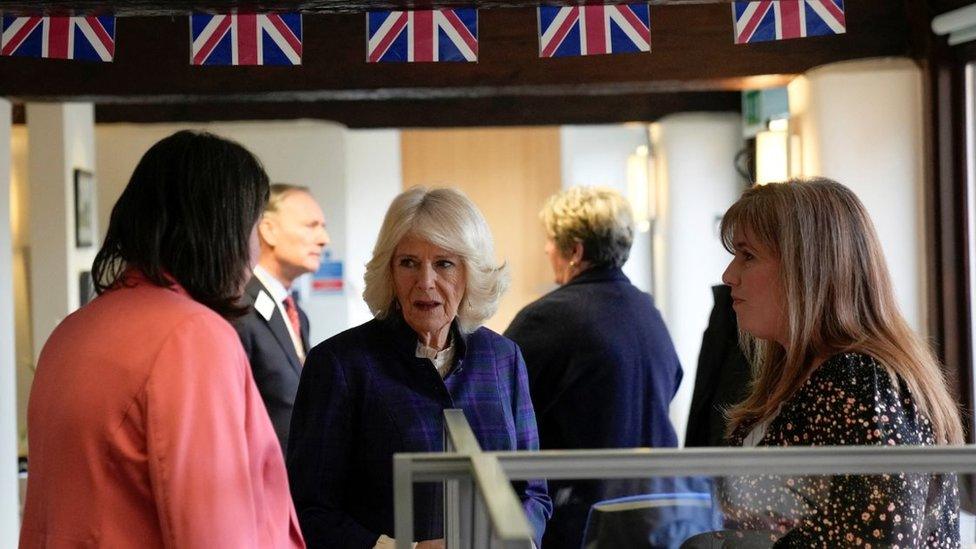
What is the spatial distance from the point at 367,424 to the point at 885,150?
3.38 meters

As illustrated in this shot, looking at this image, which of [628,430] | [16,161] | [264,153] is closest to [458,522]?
[628,430]

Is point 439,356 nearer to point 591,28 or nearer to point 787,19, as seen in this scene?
point 591,28

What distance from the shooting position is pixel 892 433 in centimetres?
165

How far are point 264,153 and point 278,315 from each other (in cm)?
374

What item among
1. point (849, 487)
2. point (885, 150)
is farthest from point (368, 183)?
point (849, 487)

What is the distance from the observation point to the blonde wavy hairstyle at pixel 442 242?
2.45 m

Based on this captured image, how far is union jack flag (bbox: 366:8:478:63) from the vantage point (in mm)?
3680

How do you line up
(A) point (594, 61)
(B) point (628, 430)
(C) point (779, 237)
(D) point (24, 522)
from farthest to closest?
(A) point (594, 61) → (B) point (628, 430) → (C) point (779, 237) → (D) point (24, 522)

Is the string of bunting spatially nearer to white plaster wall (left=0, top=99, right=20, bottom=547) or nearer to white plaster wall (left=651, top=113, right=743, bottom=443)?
white plaster wall (left=0, top=99, right=20, bottom=547)

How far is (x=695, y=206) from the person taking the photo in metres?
7.25

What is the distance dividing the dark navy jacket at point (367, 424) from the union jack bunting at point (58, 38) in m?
1.70

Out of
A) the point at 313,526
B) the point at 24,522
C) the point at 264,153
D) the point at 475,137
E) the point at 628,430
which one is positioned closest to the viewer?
the point at 24,522

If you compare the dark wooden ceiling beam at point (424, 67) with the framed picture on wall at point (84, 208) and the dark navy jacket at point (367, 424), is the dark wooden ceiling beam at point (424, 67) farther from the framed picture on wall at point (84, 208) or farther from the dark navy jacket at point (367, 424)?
the dark navy jacket at point (367, 424)

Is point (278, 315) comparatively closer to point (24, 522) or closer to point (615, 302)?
point (615, 302)
